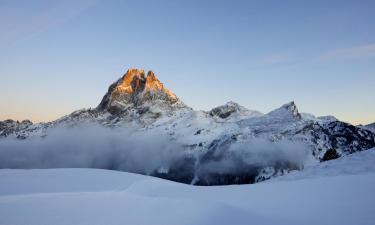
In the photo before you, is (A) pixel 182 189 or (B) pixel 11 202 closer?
(B) pixel 11 202

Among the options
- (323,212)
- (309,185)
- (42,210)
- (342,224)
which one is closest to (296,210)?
(323,212)

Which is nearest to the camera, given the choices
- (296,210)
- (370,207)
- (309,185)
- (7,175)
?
(370,207)

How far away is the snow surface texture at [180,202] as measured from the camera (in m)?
8.01

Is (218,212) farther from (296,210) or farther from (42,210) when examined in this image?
(42,210)

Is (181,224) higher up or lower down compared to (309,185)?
lower down

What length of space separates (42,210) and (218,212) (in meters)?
3.88

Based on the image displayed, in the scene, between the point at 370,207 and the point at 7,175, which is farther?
the point at 7,175

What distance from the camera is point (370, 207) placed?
26.3 ft

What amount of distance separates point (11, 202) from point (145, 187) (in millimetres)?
3862

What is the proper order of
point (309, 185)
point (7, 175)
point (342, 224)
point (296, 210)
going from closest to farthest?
point (342, 224) → point (296, 210) → point (309, 185) → point (7, 175)

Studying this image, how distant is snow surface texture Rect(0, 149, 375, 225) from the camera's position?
8008 millimetres

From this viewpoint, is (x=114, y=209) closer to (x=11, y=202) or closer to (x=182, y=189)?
(x=11, y=202)

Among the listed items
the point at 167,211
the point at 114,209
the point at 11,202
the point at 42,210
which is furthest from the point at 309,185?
the point at 11,202

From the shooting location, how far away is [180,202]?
9500 millimetres
